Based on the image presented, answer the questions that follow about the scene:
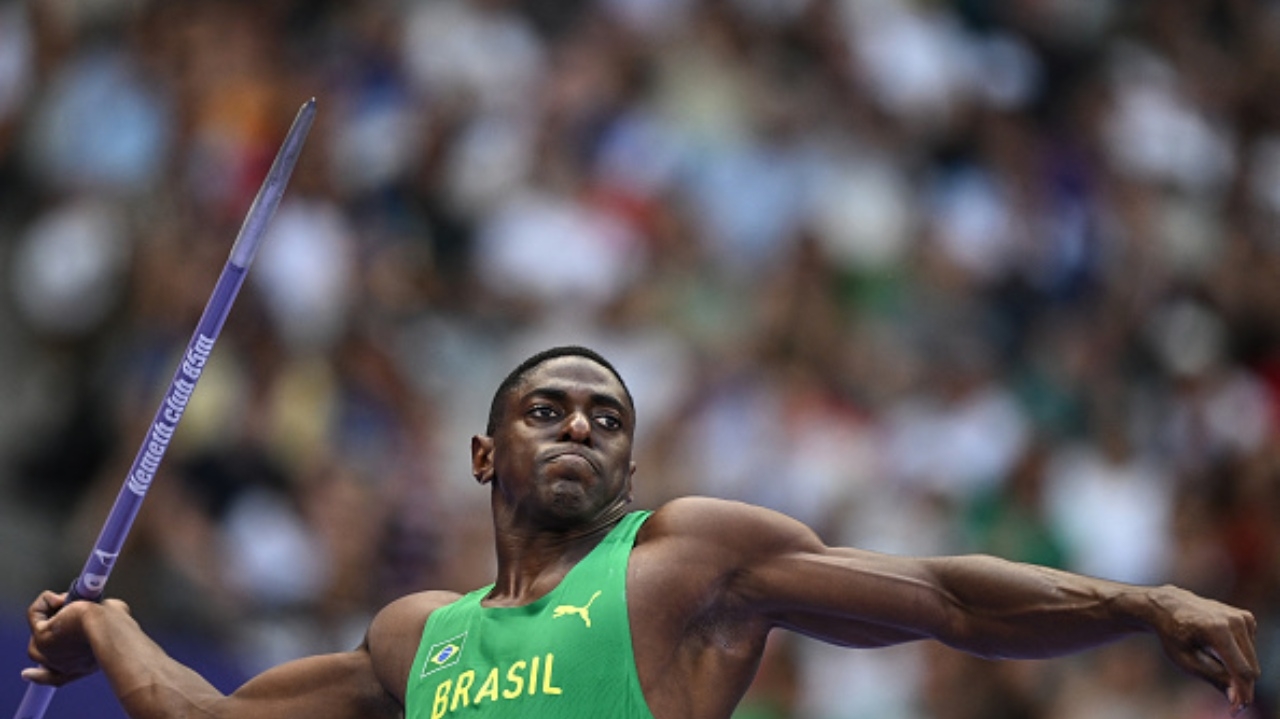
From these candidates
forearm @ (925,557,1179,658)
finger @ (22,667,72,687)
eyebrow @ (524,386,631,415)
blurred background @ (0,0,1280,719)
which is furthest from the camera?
blurred background @ (0,0,1280,719)

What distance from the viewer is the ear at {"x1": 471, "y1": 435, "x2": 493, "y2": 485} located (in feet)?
20.2

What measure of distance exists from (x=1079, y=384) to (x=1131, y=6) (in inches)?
162

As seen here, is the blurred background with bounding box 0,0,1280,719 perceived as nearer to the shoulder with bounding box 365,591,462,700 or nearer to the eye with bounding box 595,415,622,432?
the shoulder with bounding box 365,591,462,700

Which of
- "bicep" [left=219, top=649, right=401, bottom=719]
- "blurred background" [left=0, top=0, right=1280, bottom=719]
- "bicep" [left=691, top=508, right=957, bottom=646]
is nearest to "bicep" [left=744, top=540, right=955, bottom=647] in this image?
"bicep" [left=691, top=508, right=957, bottom=646]

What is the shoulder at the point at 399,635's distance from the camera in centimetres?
595

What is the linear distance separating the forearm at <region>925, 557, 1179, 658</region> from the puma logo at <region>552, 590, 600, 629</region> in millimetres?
927

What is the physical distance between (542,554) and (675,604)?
0.60 metres

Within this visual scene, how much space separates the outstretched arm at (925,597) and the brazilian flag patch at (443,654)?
30.3 inches

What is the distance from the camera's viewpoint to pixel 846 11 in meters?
13.5

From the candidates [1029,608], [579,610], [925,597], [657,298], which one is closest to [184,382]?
[579,610]

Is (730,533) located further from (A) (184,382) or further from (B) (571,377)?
(A) (184,382)

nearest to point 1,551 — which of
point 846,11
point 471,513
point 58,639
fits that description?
point 471,513

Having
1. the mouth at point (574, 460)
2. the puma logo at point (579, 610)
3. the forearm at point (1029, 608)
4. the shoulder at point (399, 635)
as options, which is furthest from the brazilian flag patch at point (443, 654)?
the forearm at point (1029, 608)

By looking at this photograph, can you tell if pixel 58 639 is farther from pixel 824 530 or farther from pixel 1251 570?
pixel 1251 570
